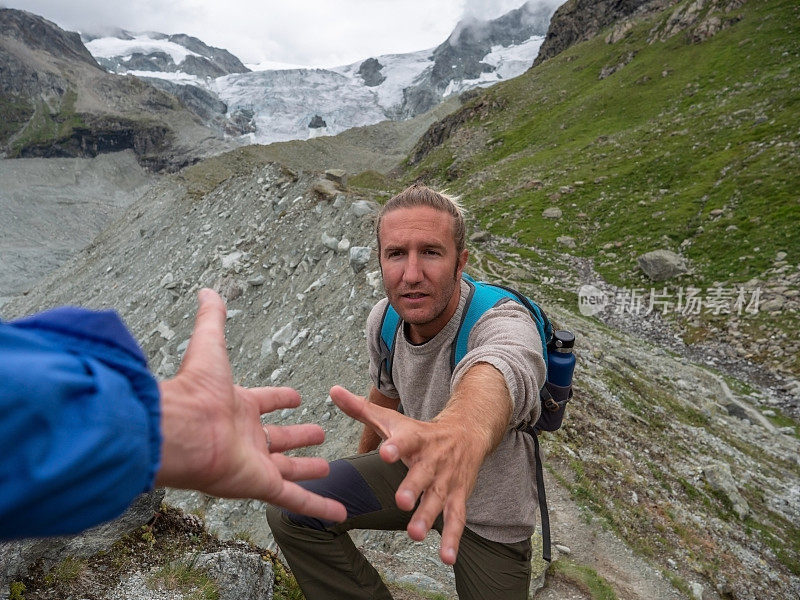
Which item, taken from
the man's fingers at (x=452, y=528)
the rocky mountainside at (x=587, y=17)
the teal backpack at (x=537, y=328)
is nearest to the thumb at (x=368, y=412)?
the man's fingers at (x=452, y=528)

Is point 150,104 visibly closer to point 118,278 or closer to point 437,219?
point 118,278

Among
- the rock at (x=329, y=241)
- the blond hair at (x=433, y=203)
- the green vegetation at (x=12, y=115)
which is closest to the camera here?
the blond hair at (x=433, y=203)

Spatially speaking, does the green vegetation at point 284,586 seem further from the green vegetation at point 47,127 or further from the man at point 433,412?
the green vegetation at point 47,127

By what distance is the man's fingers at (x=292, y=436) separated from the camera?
7.20 feet

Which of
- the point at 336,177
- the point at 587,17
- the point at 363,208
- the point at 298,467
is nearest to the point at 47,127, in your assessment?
the point at 587,17

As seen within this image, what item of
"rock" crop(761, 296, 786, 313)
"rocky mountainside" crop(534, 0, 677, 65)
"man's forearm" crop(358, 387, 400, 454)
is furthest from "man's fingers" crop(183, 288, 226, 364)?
"rocky mountainside" crop(534, 0, 677, 65)

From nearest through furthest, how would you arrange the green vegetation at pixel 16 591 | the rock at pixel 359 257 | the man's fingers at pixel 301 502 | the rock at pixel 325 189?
the man's fingers at pixel 301 502, the green vegetation at pixel 16 591, the rock at pixel 359 257, the rock at pixel 325 189

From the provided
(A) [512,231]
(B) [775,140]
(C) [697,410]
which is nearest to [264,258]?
(C) [697,410]

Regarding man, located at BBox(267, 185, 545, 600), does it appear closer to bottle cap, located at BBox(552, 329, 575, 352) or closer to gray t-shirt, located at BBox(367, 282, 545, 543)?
gray t-shirt, located at BBox(367, 282, 545, 543)

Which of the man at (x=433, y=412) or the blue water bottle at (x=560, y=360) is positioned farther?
the blue water bottle at (x=560, y=360)

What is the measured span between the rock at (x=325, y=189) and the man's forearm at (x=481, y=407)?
1412 cm

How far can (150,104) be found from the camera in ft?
641

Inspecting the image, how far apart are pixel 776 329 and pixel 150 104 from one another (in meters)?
235

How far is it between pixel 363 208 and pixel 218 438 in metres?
13.0
